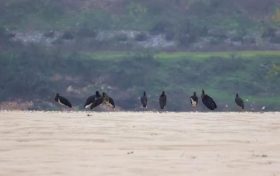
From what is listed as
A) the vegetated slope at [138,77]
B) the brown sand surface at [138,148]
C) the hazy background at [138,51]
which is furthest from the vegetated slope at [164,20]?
the brown sand surface at [138,148]

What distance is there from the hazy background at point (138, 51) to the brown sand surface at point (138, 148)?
22670mm

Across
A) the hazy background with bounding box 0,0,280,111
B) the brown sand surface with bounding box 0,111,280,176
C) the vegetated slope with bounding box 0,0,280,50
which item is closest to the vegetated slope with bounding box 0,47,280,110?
the hazy background with bounding box 0,0,280,111

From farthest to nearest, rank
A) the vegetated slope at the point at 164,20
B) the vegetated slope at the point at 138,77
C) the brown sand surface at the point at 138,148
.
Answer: the vegetated slope at the point at 164,20, the vegetated slope at the point at 138,77, the brown sand surface at the point at 138,148

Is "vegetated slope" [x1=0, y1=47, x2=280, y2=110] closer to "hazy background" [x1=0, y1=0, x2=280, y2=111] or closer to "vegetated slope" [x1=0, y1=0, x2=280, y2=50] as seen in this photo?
"hazy background" [x1=0, y1=0, x2=280, y2=111]

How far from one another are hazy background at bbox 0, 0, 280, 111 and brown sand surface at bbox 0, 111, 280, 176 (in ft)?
74.4

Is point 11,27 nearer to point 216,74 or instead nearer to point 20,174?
point 216,74

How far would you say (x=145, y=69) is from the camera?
51469 mm

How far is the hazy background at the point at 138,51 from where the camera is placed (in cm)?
4831

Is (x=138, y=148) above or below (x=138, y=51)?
below

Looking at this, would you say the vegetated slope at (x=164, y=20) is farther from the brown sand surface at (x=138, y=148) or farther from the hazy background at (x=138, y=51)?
the brown sand surface at (x=138, y=148)

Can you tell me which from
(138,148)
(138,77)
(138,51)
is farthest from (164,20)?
(138,148)

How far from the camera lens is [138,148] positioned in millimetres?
15203

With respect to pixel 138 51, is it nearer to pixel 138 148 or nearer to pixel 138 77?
pixel 138 77

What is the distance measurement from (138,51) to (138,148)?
1640 inches
